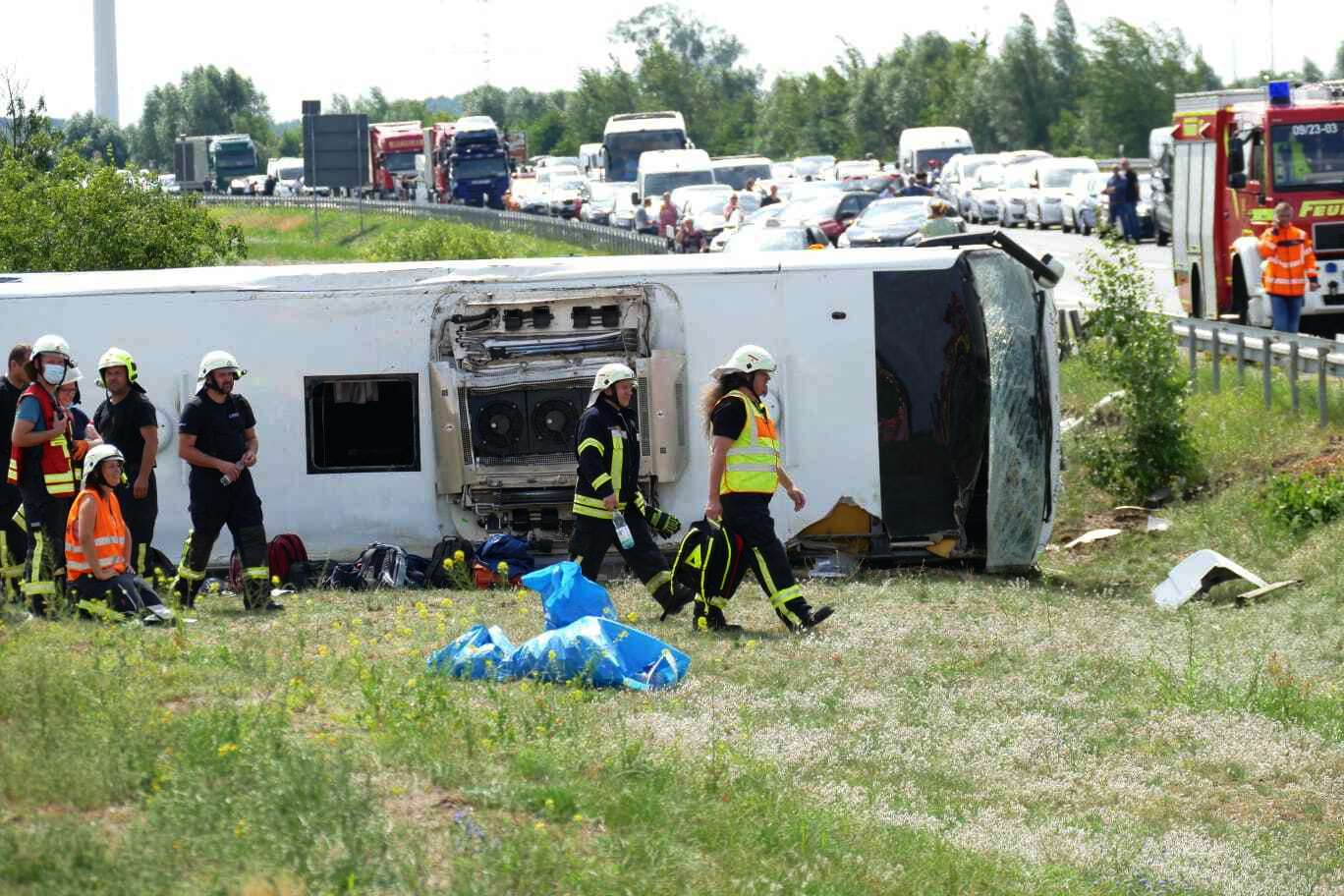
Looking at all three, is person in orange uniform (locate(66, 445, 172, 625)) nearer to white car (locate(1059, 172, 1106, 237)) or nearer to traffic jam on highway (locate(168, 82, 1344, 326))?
traffic jam on highway (locate(168, 82, 1344, 326))

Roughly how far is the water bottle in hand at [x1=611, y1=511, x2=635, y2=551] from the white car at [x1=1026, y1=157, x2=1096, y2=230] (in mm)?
35227

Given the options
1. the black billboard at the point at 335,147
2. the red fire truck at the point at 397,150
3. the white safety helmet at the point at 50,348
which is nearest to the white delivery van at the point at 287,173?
the red fire truck at the point at 397,150

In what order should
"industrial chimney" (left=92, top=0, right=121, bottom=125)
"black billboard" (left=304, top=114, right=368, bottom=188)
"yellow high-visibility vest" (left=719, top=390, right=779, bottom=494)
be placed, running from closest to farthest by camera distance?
"yellow high-visibility vest" (left=719, top=390, right=779, bottom=494) < "black billboard" (left=304, top=114, right=368, bottom=188) < "industrial chimney" (left=92, top=0, right=121, bottom=125)

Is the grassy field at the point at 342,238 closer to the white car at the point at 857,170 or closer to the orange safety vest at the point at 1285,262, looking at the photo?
the white car at the point at 857,170

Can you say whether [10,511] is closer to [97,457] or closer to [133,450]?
[133,450]

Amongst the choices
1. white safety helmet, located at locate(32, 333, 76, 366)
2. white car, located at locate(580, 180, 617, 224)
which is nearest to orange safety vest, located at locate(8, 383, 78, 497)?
white safety helmet, located at locate(32, 333, 76, 366)

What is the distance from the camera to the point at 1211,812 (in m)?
8.15

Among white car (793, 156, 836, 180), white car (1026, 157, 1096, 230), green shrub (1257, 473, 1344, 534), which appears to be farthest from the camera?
white car (793, 156, 836, 180)

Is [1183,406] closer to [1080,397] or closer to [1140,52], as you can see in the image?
[1080,397]

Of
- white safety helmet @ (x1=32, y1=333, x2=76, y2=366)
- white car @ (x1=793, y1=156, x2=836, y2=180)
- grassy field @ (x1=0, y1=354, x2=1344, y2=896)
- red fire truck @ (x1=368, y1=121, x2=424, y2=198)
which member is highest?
red fire truck @ (x1=368, y1=121, x2=424, y2=198)

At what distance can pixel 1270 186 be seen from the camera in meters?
20.1

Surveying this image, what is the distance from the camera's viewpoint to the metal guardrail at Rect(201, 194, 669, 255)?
40062 mm

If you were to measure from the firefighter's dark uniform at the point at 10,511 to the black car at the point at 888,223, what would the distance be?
2143cm

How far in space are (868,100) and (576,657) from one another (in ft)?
295
